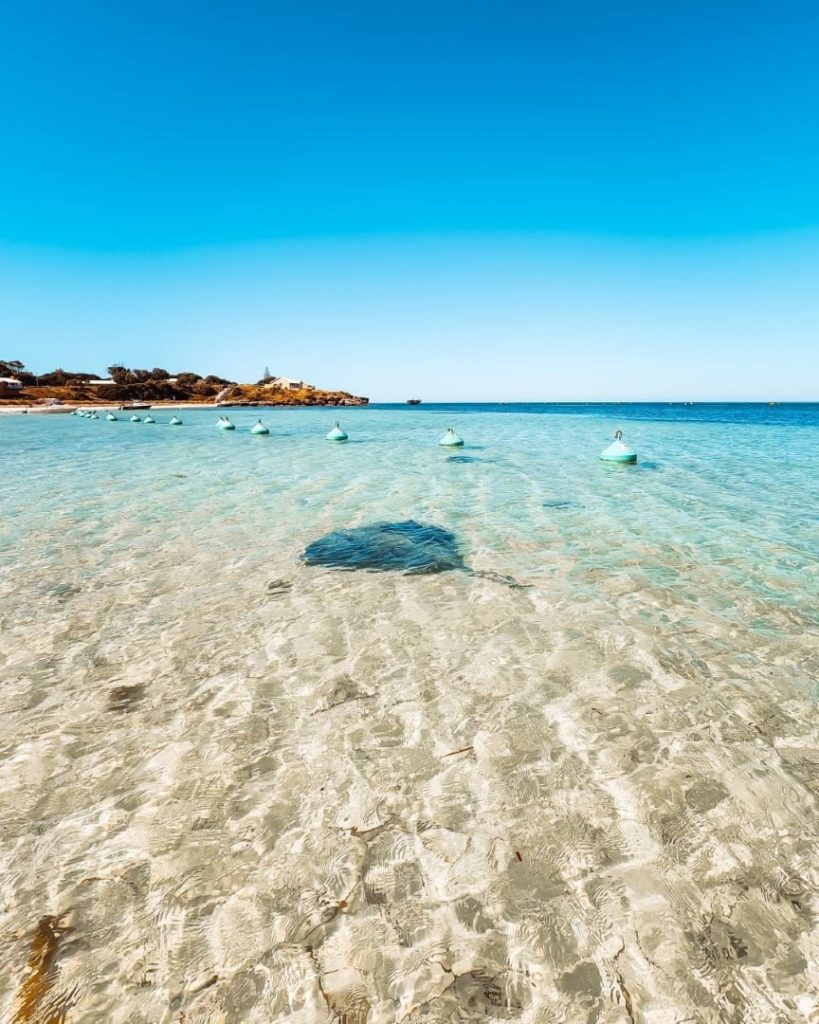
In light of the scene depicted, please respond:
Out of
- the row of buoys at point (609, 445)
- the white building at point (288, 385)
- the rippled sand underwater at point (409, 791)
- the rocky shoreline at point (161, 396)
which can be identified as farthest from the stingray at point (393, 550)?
the white building at point (288, 385)

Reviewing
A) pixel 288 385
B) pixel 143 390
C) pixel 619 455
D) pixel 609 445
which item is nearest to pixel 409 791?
pixel 619 455

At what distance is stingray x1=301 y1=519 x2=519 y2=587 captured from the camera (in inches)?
381

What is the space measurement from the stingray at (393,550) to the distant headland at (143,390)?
129910 millimetres

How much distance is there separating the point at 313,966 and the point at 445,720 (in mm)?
2513

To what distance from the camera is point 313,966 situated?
2.76m

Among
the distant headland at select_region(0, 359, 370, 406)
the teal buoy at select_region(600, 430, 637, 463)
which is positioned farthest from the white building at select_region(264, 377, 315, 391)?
the teal buoy at select_region(600, 430, 637, 463)

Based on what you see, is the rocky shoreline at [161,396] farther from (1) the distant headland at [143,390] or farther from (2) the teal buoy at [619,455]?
(2) the teal buoy at [619,455]

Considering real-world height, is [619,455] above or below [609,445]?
above

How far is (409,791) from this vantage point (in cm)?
410

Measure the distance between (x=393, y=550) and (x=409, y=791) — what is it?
22.5ft

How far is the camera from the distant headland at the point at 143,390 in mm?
119262

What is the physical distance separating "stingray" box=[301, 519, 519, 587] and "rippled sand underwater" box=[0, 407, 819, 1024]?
48 cm

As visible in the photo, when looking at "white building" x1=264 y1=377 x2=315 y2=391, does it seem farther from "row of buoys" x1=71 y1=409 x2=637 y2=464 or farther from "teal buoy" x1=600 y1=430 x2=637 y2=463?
"teal buoy" x1=600 y1=430 x2=637 y2=463

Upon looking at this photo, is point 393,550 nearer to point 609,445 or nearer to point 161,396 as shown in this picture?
point 609,445
